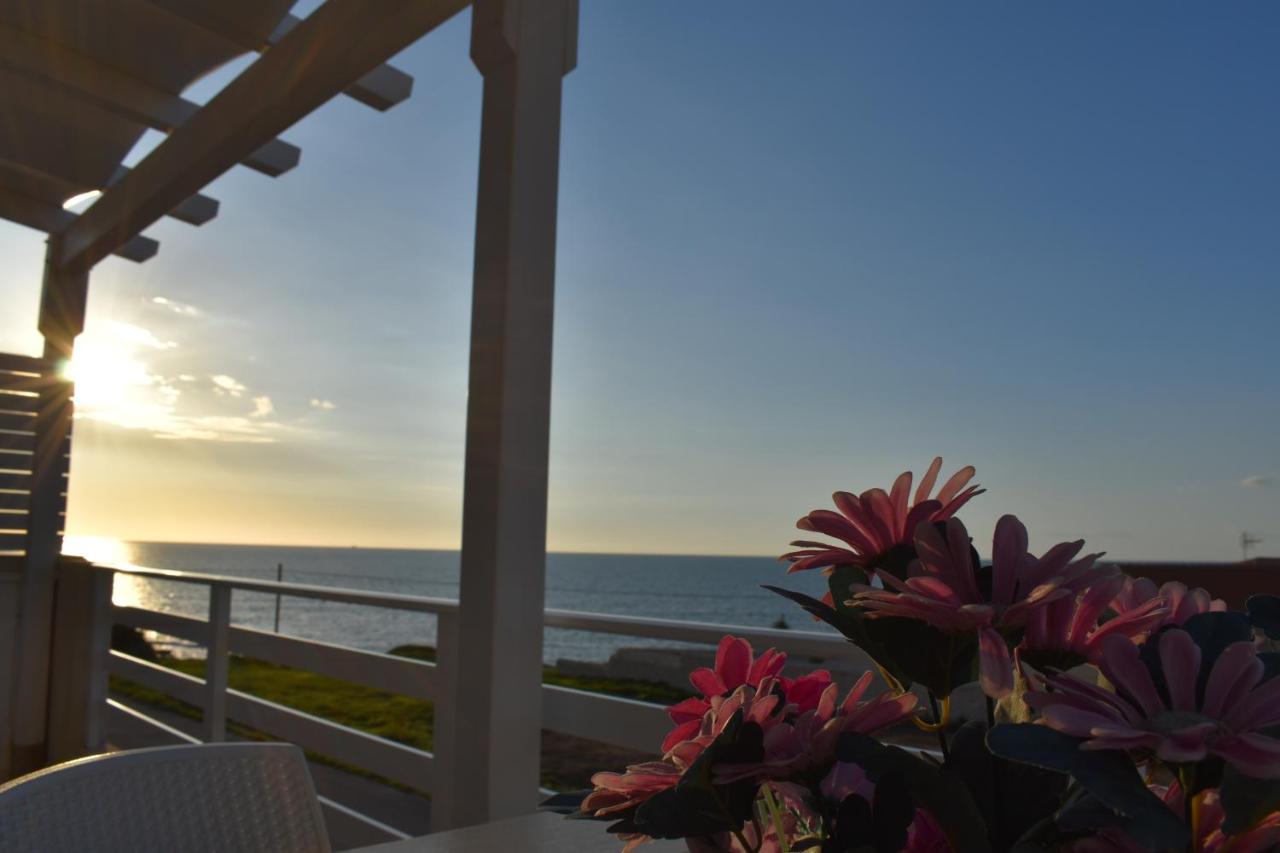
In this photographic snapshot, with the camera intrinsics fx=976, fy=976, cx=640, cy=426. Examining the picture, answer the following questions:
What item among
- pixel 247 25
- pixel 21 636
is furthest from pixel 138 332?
pixel 247 25

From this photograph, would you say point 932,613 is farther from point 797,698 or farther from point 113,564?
point 113,564

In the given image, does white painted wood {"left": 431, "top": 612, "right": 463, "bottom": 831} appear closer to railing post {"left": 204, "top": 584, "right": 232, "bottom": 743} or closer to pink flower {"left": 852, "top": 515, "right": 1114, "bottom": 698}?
railing post {"left": 204, "top": 584, "right": 232, "bottom": 743}

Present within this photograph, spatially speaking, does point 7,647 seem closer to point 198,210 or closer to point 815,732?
point 198,210

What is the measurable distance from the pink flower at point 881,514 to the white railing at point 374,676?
2.80ft

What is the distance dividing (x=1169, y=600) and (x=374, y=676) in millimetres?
2669

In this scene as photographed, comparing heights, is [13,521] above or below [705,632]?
above

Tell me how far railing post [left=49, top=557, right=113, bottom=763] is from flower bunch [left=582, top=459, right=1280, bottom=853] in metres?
4.51

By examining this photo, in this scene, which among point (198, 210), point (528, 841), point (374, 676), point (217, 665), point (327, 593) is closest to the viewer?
point (528, 841)

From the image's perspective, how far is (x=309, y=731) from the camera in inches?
127

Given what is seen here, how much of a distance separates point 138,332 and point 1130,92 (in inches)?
661

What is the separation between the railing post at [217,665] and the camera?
148 inches

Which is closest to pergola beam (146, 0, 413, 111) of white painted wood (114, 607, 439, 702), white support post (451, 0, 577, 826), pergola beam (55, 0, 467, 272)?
pergola beam (55, 0, 467, 272)

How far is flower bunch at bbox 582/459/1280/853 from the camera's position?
1.00 ft

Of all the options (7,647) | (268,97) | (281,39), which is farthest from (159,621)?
(281,39)
